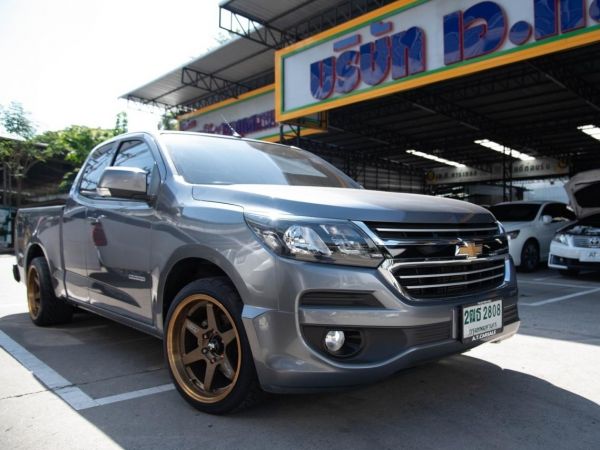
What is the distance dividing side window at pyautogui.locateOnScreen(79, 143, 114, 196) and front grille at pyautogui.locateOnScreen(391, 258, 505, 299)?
2.78 meters

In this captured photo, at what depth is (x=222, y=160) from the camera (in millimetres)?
3486

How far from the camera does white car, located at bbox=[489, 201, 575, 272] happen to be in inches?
395

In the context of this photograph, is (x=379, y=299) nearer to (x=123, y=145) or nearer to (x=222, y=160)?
(x=222, y=160)

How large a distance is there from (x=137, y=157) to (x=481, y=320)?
8.66 feet

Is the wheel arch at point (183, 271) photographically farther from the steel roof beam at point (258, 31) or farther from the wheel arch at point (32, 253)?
the steel roof beam at point (258, 31)

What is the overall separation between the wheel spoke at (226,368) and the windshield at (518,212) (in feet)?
30.8

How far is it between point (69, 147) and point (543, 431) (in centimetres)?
2798

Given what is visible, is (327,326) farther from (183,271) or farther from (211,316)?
(183,271)

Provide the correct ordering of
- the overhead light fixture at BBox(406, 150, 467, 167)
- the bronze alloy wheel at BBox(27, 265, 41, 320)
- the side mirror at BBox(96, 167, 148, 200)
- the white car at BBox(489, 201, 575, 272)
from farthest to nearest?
the overhead light fixture at BBox(406, 150, 467, 167)
the white car at BBox(489, 201, 575, 272)
the bronze alloy wheel at BBox(27, 265, 41, 320)
the side mirror at BBox(96, 167, 148, 200)

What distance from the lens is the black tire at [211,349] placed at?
8.31 ft

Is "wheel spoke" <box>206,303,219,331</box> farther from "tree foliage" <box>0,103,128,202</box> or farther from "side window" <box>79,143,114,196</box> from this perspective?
"tree foliage" <box>0,103,128,202</box>

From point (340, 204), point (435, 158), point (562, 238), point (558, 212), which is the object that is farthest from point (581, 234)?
point (435, 158)

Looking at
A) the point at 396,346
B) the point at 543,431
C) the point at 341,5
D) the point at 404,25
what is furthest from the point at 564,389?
the point at 341,5

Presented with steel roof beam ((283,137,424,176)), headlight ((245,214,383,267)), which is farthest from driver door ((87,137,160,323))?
steel roof beam ((283,137,424,176))
